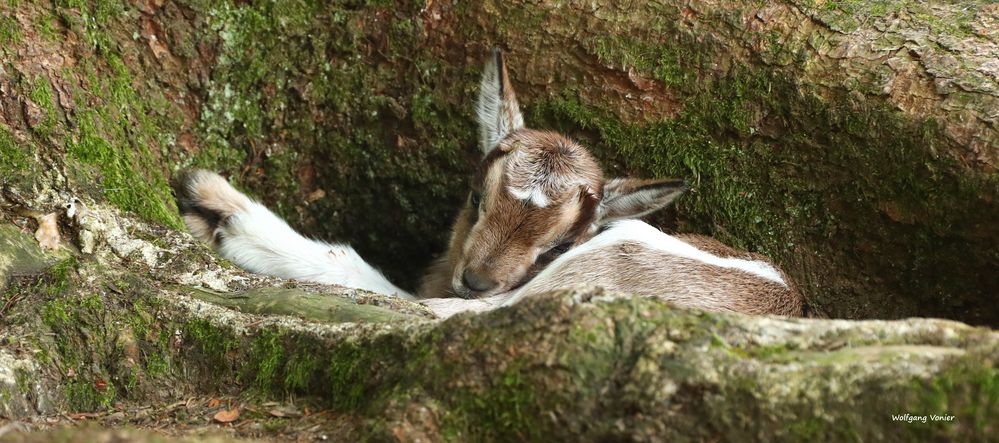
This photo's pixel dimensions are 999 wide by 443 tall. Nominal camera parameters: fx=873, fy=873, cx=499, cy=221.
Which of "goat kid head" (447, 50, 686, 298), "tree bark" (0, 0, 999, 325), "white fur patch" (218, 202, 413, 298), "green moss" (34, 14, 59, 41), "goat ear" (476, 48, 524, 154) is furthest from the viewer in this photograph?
"goat ear" (476, 48, 524, 154)

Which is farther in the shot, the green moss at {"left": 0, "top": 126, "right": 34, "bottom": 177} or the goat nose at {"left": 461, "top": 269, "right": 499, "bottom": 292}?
the goat nose at {"left": 461, "top": 269, "right": 499, "bottom": 292}

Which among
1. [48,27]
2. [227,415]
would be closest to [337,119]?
[48,27]

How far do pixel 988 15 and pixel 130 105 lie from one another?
235 inches

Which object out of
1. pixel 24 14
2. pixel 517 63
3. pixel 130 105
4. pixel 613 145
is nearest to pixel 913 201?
pixel 613 145

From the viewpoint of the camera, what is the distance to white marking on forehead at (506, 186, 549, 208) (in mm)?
6043

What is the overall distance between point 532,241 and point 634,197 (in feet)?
2.71

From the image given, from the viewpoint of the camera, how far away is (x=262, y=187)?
7145 mm

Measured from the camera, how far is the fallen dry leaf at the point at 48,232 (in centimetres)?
462

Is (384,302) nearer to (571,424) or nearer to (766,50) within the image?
(571,424)

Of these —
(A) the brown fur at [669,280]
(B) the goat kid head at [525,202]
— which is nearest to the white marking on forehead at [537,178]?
(B) the goat kid head at [525,202]

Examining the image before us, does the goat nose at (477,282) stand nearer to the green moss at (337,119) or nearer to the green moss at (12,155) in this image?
the green moss at (337,119)

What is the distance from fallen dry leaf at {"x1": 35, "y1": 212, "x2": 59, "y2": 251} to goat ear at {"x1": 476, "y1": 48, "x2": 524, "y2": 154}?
121 inches

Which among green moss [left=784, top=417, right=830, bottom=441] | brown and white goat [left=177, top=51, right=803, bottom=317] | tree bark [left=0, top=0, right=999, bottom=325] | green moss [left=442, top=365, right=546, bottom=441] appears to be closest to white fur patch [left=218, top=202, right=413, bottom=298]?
brown and white goat [left=177, top=51, right=803, bottom=317]

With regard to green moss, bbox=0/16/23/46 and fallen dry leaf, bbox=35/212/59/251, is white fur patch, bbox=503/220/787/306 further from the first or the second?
green moss, bbox=0/16/23/46
